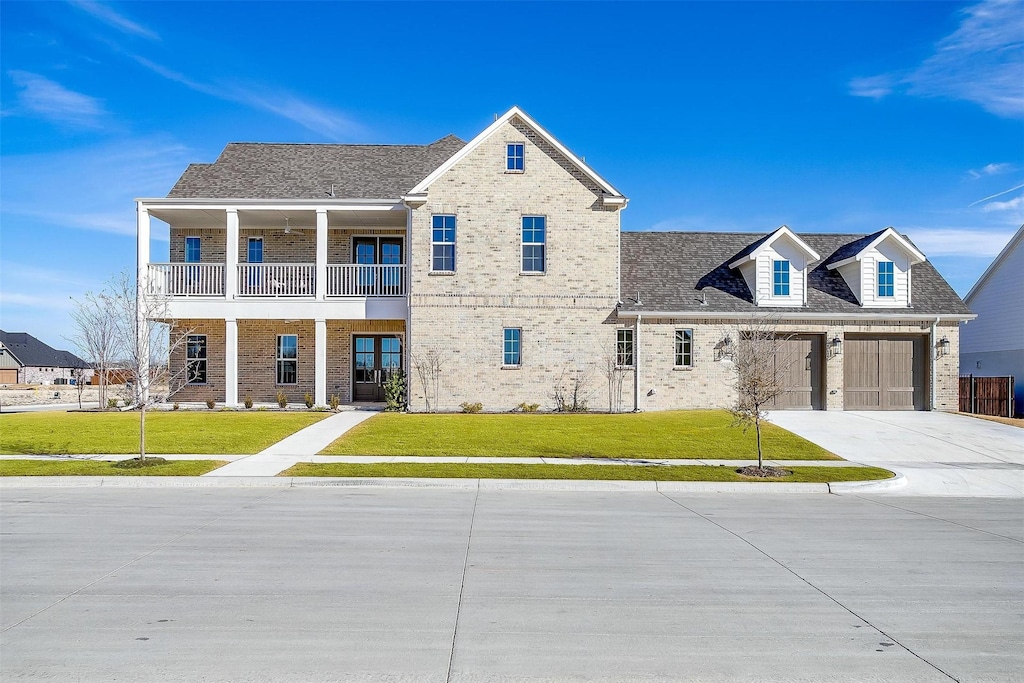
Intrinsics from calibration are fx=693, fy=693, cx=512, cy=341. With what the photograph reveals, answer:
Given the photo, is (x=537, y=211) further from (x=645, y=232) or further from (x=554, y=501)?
(x=554, y=501)

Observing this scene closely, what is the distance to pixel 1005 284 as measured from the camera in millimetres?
28297

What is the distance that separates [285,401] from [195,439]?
695cm

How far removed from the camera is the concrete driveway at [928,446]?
13.4 metres

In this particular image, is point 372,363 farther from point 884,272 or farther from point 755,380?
point 884,272

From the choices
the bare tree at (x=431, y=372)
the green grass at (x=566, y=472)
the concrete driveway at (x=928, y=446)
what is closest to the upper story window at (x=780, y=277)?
the concrete driveway at (x=928, y=446)

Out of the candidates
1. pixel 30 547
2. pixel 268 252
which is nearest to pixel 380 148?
pixel 268 252

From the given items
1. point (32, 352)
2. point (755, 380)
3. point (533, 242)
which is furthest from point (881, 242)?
point (32, 352)

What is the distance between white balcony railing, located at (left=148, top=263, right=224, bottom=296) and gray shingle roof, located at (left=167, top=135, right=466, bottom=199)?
252cm

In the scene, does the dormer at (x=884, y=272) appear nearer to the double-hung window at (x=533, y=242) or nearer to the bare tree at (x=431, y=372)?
the double-hung window at (x=533, y=242)

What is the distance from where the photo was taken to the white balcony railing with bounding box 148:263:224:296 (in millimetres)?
23688

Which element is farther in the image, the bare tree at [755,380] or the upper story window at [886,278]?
the upper story window at [886,278]

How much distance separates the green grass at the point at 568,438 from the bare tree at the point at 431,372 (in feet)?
4.51

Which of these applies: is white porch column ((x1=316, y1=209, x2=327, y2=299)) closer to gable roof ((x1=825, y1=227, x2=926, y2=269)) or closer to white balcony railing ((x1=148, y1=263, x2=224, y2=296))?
white balcony railing ((x1=148, y1=263, x2=224, y2=296))

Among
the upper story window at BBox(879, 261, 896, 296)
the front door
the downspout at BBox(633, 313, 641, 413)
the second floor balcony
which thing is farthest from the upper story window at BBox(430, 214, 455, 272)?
the upper story window at BBox(879, 261, 896, 296)
